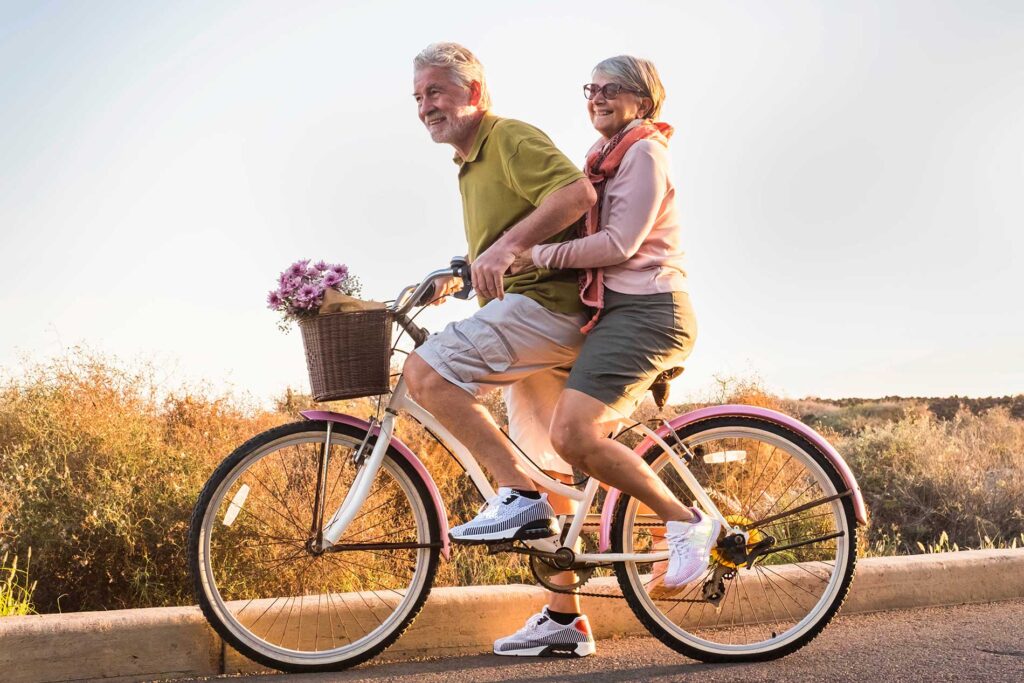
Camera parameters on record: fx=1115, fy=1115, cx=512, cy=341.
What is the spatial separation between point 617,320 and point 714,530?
0.91m

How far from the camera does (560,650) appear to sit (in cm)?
457

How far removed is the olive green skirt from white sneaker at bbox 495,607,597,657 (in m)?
1.01

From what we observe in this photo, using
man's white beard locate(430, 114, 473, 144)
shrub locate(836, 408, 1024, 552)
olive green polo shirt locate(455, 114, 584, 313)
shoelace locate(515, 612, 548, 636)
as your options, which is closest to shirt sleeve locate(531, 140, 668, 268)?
Answer: olive green polo shirt locate(455, 114, 584, 313)

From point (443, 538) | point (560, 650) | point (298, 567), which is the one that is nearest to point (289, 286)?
point (443, 538)

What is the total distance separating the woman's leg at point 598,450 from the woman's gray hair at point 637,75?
1.19m

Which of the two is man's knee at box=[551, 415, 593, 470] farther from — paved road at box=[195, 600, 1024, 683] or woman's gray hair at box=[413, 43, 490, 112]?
woman's gray hair at box=[413, 43, 490, 112]

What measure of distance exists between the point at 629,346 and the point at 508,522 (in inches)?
30.9

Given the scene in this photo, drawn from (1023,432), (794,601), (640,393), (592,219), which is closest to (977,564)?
(794,601)

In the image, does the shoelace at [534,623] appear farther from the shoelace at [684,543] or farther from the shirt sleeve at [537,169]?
the shirt sleeve at [537,169]

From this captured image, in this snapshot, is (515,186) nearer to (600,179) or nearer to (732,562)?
(600,179)

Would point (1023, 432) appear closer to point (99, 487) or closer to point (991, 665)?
point (991, 665)

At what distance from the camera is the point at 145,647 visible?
430 centimetres

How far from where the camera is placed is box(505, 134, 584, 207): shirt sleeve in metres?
3.97

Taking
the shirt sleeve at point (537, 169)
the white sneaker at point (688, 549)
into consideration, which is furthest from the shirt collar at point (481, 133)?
the white sneaker at point (688, 549)
